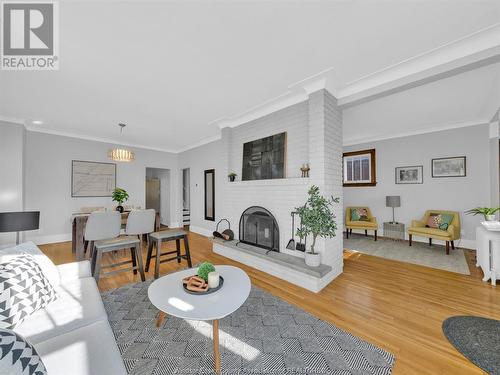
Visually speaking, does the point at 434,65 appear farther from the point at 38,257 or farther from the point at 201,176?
the point at 201,176

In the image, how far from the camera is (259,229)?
3617mm

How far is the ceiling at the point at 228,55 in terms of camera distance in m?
1.63

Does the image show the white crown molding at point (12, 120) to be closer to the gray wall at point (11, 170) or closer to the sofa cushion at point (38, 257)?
the gray wall at point (11, 170)

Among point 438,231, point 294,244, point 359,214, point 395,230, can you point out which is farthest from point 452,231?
point 294,244

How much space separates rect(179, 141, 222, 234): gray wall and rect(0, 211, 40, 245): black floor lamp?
129 inches

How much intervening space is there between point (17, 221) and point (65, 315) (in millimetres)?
2165

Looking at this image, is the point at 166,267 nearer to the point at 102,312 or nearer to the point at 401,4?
the point at 102,312

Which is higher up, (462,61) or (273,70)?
(273,70)

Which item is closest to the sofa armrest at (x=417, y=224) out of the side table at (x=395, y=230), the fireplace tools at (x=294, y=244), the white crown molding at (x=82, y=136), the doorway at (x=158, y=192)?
the side table at (x=395, y=230)

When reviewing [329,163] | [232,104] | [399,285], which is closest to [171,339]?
[329,163]

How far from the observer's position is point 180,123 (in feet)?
14.3

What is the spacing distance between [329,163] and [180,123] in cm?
326

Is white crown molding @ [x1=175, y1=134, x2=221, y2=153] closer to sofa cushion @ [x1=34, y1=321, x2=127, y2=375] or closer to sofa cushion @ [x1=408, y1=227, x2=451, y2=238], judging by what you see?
sofa cushion @ [x1=34, y1=321, x2=127, y2=375]
